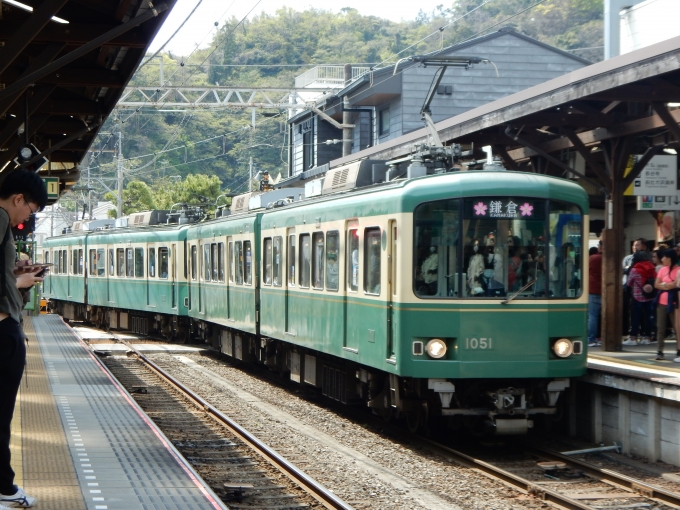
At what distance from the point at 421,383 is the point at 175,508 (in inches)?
157

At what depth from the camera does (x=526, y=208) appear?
396 inches

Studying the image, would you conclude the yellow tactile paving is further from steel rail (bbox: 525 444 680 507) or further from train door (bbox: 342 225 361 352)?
steel rail (bbox: 525 444 680 507)

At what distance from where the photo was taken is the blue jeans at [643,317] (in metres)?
14.4

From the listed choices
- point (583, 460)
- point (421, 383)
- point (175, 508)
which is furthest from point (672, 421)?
point (175, 508)

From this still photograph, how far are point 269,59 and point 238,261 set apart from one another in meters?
61.5

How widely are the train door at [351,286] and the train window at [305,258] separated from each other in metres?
1.63

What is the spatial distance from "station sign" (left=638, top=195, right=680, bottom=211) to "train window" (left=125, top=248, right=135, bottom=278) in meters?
16.0

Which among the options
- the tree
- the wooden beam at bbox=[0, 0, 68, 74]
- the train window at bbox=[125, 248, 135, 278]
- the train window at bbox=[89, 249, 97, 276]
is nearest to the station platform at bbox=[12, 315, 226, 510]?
the wooden beam at bbox=[0, 0, 68, 74]

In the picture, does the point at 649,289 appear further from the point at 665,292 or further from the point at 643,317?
the point at 665,292

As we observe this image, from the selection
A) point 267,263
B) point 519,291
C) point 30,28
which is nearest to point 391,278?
point 519,291

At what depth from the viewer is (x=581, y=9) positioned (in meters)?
76.3

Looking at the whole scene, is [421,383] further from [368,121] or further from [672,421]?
[368,121]

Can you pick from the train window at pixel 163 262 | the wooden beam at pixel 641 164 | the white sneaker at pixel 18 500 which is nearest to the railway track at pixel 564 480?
the white sneaker at pixel 18 500

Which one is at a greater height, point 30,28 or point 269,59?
point 269,59
